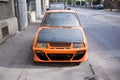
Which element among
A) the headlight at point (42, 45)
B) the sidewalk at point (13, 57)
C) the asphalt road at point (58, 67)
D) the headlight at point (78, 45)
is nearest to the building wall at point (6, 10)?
the sidewalk at point (13, 57)

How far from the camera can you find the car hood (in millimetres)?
6973

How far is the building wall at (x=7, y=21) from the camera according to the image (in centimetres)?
1098

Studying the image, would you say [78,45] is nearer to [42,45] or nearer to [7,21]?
[42,45]

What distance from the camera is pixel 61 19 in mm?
8227

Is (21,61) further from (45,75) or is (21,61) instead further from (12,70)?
(45,75)

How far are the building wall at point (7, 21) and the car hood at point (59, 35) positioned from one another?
148 inches

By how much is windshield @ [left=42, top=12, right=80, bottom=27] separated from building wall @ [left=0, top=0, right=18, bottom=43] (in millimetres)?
3218

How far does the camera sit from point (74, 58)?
6.87 m

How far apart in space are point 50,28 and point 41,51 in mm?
1261

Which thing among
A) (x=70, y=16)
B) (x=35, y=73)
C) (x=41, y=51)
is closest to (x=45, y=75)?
(x=35, y=73)

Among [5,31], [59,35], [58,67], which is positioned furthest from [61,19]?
[5,31]

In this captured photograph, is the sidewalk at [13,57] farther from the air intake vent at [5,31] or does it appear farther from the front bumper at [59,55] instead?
the front bumper at [59,55]

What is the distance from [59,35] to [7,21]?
5343 millimetres

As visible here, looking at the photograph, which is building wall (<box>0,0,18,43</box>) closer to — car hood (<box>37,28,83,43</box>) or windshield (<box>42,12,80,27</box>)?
windshield (<box>42,12,80,27</box>)
